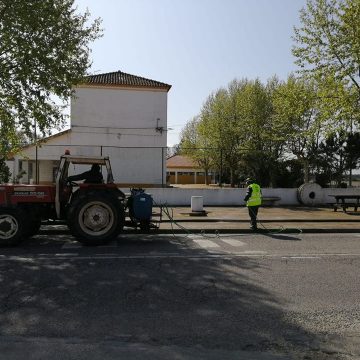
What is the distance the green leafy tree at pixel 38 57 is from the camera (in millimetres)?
13984

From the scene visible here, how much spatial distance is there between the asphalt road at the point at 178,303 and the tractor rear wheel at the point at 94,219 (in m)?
0.49

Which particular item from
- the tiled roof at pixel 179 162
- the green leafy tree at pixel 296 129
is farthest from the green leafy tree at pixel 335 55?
the tiled roof at pixel 179 162

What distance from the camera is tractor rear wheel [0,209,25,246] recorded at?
10.3m

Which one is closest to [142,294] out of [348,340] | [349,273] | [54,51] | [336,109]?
[348,340]

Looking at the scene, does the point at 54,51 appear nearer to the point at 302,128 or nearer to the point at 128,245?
the point at 128,245

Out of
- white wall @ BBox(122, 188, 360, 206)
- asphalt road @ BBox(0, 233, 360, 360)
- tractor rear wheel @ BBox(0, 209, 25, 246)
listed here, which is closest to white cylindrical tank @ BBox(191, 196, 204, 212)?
white wall @ BBox(122, 188, 360, 206)

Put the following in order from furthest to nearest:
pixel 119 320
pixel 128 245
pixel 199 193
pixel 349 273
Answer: pixel 199 193 → pixel 128 245 → pixel 349 273 → pixel 119 320

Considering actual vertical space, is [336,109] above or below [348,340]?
above

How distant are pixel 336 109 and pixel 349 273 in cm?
1506

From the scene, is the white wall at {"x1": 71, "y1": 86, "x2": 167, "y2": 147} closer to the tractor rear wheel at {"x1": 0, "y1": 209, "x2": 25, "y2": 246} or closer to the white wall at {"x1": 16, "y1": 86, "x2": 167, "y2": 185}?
the white wall at {"x1": 16, "y1": 86, "x2": 167, "y2": 185}

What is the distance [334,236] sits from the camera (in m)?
Result: 13.2

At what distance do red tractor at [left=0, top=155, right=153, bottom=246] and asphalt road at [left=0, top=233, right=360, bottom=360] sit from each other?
0.52 metres

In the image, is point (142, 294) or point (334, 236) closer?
point (142, 294)

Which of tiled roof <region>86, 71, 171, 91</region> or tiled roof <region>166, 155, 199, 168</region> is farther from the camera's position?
tiled roof <region>166, 155, 199, 168</region>
